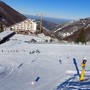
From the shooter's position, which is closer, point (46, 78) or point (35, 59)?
point (46, 78)

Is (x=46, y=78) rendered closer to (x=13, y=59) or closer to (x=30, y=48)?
(x=13, y=59)

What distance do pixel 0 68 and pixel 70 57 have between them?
215 inches

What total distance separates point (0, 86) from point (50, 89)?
8.46ft

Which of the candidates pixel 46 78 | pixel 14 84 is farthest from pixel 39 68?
pixel 14 84

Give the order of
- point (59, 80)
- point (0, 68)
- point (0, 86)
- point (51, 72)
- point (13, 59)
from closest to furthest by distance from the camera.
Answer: point (0, 86)
point (59, 80)
point (51, 72)
point (0, 68)
point (13, 59)

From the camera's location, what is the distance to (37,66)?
18.8 metres

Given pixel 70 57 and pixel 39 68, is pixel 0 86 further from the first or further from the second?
pixel 70 57

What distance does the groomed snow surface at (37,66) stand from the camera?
15.0m

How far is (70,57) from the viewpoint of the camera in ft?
70.3

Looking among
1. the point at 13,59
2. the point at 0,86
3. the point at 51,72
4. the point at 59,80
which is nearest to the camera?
the point at 0,86

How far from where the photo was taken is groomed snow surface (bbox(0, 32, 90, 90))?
1495 cm

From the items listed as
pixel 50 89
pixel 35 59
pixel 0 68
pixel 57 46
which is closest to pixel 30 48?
pixel 57 46

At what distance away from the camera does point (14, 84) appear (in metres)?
15.0

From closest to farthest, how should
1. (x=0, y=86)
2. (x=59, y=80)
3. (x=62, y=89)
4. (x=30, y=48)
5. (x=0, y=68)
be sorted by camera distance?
(x=62, y=89), (x=0, y=86), (x=59, y=80), (x=0, y=68), (x=30, y=48)
